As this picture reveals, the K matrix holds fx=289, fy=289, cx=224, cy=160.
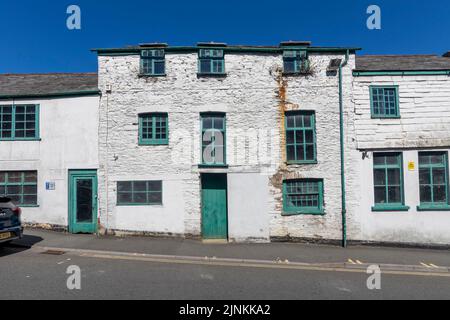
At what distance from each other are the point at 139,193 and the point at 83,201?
228 centimetres

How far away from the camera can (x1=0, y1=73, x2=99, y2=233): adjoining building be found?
37.2 ft

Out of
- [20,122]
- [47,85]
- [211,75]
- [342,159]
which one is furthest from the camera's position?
[47,85]

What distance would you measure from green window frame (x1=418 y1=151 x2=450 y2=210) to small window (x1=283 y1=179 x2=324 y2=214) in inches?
153

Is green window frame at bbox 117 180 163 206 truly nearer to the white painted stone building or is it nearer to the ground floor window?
the white painted stone building

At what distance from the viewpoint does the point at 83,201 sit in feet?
37.3

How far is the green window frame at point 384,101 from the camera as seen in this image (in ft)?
36.7

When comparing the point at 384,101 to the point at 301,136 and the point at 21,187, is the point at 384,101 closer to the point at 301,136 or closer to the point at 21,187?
the point at 301,136

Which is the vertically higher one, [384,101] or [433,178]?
[384,101]

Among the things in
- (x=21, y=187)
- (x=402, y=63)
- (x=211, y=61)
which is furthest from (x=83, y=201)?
(x=402, y=63)

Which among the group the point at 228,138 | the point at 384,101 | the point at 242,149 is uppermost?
the point at 384,101

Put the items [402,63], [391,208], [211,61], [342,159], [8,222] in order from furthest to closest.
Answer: [402,63] < [211,61] < [342,159] < [391,208] < [8,222]

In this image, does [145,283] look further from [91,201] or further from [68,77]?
[68,77]

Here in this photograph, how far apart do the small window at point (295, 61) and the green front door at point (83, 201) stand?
8.72 metres

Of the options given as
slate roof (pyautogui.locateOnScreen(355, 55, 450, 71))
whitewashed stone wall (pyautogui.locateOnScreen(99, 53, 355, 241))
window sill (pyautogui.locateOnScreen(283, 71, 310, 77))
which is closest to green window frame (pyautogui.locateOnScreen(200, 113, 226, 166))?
whitewashed stone wall (pyautogui.locateOnScreen(99, 53, 355, 241))
